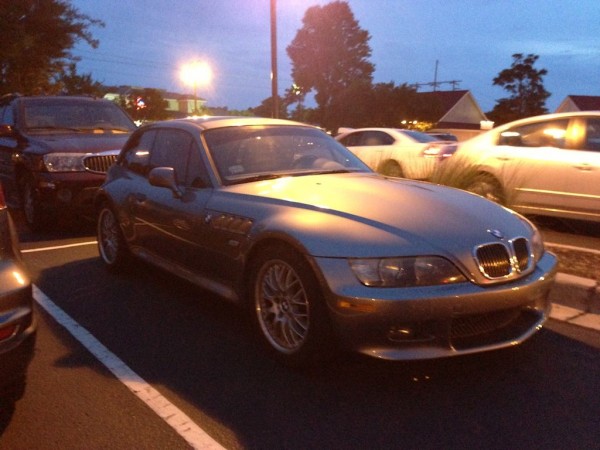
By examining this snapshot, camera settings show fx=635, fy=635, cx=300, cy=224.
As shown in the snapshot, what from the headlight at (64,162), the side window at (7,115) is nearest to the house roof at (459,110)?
the side window at (7,115)

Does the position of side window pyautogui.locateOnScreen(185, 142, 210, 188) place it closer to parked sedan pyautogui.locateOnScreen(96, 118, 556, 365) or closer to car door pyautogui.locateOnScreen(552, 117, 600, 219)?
parked sedan pyautogui.locateOnScreen(96, 118, 556, 365)

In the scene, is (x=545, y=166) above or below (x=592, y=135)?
below

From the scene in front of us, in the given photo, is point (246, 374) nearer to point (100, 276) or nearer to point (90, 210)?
point (100, 276)

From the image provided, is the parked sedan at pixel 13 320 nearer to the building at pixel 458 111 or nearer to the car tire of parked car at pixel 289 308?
the car tire of parked car at pixel 289 308

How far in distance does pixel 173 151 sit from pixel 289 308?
2104 millimetres

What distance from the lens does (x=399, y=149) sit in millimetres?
11875

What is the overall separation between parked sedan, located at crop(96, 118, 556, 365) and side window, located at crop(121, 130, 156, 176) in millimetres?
514

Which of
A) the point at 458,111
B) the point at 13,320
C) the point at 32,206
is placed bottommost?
the point at 458,111

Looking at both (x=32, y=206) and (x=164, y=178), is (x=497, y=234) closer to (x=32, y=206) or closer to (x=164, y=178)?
(x=164, y=178)

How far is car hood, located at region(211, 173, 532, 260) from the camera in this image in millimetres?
3428

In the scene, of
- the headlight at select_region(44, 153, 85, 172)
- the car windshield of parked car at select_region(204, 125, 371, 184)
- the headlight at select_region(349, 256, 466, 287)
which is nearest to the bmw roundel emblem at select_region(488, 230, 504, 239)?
the headlight at select_region(349, 256, 466, 287)

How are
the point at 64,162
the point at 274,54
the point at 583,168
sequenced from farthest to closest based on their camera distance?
the point at 274,54 → the point at 64,162 → the point at 583,168

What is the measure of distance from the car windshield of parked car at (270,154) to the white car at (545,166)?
2.80 m

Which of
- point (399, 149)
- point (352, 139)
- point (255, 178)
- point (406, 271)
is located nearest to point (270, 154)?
point (255, 178)
